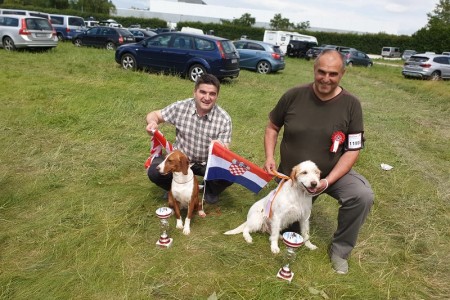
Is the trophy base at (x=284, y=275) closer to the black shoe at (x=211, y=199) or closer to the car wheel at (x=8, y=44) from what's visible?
the black shoe at (x=211, y=199)

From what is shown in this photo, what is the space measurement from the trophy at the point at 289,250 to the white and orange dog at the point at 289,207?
40cm

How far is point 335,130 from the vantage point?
295cm

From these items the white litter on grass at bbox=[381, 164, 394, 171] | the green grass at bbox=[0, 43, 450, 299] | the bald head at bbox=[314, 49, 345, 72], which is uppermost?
the bald head at bbox=[314, 49, 345, 72]

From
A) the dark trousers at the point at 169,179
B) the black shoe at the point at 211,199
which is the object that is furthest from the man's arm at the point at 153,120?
the black shoe at the point at 211,199

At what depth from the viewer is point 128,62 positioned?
12602 millimetres

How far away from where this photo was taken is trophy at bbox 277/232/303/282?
2.44m

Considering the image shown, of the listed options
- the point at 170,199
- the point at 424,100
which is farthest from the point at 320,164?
the point at 424,100

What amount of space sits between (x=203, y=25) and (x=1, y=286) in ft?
141

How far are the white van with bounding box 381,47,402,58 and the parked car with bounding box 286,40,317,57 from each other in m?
16.6

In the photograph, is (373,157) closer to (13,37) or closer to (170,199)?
(170,199)

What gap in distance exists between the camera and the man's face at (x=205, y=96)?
3.39 metres

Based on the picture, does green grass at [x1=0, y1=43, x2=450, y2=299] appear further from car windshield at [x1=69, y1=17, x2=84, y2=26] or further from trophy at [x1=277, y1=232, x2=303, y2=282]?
car windshield at [x1=69, y1=17, x2=84, y2=26]

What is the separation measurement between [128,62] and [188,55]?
2636mm

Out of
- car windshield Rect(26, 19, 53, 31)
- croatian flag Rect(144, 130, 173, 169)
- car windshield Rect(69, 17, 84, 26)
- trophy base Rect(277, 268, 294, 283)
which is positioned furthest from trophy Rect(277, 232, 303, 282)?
car windshield Rect(69, 17, 84, 26)
